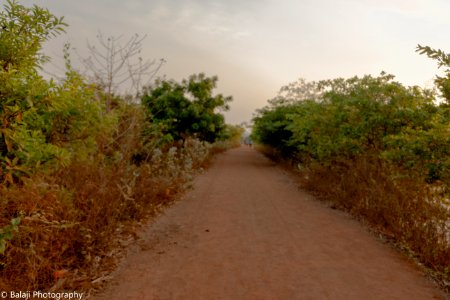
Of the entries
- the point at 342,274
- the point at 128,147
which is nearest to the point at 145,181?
the point at 128,147

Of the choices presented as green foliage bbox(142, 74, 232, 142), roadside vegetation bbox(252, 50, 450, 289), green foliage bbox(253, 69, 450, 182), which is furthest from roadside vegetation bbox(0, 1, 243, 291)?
green foliage bbox(142, 74, 232, 142)

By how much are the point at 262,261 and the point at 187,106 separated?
49.8 ft

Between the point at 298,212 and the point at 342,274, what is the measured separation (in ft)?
12.6

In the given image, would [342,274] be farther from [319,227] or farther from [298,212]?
[298,212]

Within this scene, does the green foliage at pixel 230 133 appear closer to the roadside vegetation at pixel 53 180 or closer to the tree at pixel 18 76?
the roadside vegetation at pixel 53 180

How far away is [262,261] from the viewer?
5250 millimetres

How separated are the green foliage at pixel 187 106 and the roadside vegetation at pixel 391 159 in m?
7.60

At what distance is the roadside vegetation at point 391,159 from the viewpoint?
5.30 meters

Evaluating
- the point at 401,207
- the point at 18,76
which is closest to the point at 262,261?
the point at 401,207

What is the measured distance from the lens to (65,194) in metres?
5.02

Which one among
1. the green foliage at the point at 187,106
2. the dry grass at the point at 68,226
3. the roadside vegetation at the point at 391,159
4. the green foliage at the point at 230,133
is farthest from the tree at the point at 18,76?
the green foliage at the point at 230,133

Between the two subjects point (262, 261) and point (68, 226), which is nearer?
point (68, 226)

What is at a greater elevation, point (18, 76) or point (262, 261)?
point (18, 76)

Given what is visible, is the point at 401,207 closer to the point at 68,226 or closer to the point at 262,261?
the point at 262,261
